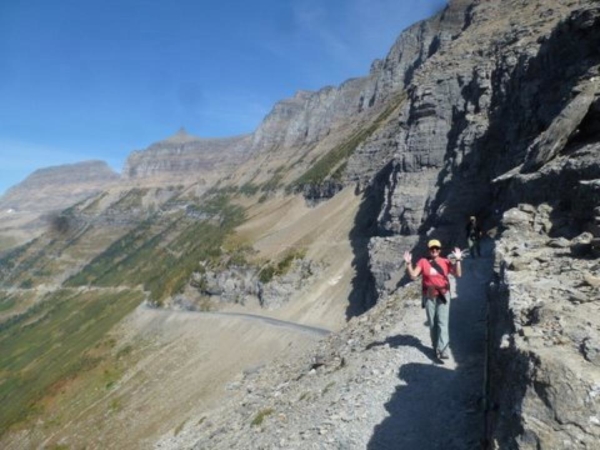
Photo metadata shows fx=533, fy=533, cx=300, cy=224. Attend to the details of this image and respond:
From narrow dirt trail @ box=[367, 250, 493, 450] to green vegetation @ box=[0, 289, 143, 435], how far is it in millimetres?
83522

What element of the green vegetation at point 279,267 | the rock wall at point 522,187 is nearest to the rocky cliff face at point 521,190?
the rock wall at point 522,187

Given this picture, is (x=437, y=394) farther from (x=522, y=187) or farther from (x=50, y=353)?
(x=50, y=353)

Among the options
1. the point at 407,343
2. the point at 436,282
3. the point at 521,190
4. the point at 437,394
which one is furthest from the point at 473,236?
the point at 437,394

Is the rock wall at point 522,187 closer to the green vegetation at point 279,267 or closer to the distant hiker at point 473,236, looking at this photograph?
the distant hiker at point 473,236

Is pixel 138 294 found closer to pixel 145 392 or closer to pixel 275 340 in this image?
pixel 145 392

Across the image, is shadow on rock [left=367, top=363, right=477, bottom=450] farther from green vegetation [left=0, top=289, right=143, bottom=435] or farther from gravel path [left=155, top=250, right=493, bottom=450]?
green vegetation [left=0, top=289, right=143, bottom=435]

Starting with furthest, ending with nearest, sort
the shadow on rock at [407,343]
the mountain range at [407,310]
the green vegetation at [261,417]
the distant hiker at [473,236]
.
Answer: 1. the distant hiker at [473,236]
2. the green vegetation at [261,417]
3. the shadow on rock at [407,343]
4. the mountain range at [407,310]

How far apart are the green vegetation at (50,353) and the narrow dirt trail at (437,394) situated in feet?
274

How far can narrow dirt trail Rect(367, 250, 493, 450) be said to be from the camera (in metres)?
13.5

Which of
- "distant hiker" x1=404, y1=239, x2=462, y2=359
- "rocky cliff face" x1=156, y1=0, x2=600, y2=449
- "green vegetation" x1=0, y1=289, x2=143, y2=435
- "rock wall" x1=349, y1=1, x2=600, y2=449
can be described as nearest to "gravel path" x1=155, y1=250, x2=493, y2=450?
"rocky cliff face" x1=156, y1=0, x2=600, y2=449

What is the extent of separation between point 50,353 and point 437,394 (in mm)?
147113

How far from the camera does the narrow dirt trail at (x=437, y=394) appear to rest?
13508mm

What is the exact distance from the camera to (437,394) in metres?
15.1

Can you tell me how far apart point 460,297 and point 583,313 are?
44.5 ft
